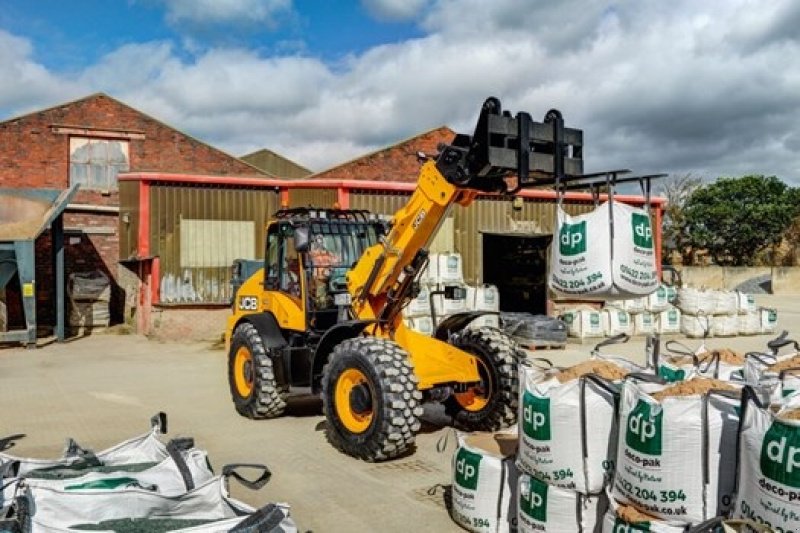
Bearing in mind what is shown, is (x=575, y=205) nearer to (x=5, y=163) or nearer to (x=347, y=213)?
(x=347, y=213)

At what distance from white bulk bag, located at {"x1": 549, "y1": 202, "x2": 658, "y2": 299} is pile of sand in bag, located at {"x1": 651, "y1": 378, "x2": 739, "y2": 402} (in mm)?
1096

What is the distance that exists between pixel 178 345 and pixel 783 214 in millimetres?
34169

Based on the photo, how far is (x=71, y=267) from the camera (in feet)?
64.6

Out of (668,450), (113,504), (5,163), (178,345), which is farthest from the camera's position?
(5,163)

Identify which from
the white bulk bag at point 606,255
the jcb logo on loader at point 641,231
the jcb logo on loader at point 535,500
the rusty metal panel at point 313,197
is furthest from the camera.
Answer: the rusty metal panel at point 313,197

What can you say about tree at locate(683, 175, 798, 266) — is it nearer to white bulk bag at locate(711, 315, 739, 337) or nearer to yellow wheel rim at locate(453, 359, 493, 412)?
white bulk bag at locate(711, 315, 739, 337)

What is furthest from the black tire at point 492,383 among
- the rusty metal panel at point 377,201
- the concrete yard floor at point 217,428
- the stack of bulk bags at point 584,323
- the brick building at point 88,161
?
the brick building at point 88,161

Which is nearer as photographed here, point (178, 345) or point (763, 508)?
point (763, 508)

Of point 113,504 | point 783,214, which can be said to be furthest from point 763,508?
point 783,214

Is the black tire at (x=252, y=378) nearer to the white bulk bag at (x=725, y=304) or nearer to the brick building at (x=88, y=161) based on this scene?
the brick building at (x=88, y=161)

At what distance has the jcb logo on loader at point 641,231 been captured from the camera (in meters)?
5.23

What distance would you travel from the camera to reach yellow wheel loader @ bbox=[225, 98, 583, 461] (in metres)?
6.02

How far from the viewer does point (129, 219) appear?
1747 centimetres

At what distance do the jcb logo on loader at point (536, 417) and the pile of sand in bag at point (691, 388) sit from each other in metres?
0.65
